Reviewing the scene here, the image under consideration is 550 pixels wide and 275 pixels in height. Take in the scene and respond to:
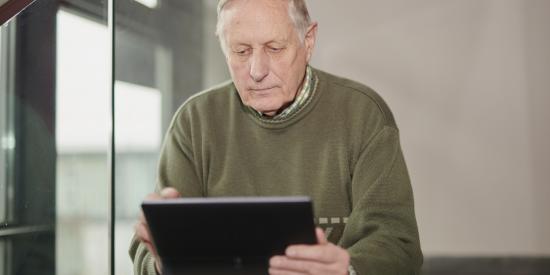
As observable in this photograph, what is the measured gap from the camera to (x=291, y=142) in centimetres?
121

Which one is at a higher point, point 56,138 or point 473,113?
point 473,113

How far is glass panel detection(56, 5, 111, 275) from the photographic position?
1652 millimetres

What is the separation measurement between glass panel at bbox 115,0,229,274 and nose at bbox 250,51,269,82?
735 millimetres

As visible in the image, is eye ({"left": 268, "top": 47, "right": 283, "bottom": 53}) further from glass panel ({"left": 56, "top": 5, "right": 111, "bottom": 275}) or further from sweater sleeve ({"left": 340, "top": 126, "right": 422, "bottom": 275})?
glass panel ({"left": 56, "top": 5, "right": 111, "bottom": 275})

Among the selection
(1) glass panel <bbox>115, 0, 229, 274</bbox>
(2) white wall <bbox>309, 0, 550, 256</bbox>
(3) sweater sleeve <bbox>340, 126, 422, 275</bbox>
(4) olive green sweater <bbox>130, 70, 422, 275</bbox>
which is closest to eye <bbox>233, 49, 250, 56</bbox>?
(4) olive green sweater <bbox>130, 70, 422, 275</bbox>

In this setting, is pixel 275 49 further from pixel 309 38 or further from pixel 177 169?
pixel 177 169

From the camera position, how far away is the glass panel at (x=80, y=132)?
1.65 metres

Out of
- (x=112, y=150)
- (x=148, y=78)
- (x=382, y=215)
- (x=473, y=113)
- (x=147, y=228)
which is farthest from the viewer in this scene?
(x=473, y=113)

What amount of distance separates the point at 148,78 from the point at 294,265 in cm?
146

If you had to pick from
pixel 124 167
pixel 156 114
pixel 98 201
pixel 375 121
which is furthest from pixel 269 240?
pixel 156 114

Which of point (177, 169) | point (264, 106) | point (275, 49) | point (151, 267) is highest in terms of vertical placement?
point (275, 49)

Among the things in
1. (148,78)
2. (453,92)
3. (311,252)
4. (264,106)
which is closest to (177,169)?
(264,106)

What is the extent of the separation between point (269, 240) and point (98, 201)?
93 cm

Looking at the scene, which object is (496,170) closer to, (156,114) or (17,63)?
(156,114)
